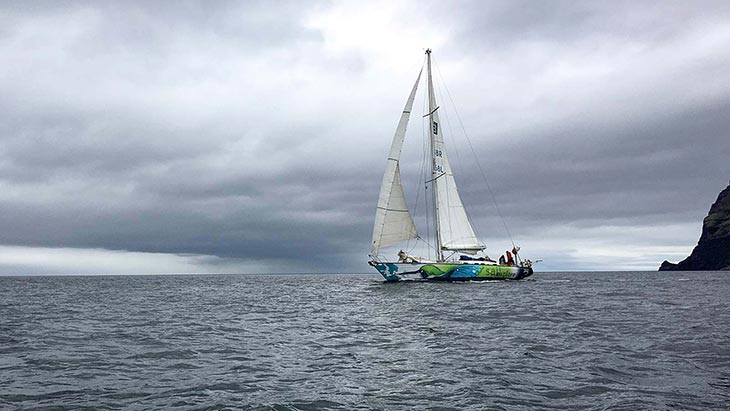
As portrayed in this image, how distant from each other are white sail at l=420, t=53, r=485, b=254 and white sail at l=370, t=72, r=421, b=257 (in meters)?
4.42

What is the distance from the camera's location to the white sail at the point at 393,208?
178ft

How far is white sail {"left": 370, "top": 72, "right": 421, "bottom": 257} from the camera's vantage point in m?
54.4

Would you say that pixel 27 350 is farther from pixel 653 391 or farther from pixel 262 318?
pixel 653 391

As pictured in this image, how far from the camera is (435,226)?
58.4 m

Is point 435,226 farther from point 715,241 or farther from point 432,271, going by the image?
point 715,241

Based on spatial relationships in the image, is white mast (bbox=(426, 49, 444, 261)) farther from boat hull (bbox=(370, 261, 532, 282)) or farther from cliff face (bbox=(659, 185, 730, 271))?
cliff face (bbox=(659, 185, 730, 271))

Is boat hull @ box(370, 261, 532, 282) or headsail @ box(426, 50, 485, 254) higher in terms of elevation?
headsail @ box(426, 50, 485, 254)

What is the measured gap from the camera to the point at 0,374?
13.0 meters

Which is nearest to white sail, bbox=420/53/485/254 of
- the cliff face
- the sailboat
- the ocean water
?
the sailboat

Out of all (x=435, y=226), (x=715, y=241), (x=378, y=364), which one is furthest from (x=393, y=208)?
(x=715, y=241)

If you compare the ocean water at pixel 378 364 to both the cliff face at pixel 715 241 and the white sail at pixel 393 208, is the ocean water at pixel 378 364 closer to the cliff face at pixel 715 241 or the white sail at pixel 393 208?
the white sail at pixel 393 208

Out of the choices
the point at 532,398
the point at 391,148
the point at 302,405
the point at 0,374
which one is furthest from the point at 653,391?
the point at 391,148

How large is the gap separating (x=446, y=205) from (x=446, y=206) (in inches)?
4.7

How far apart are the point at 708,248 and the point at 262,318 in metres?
185
